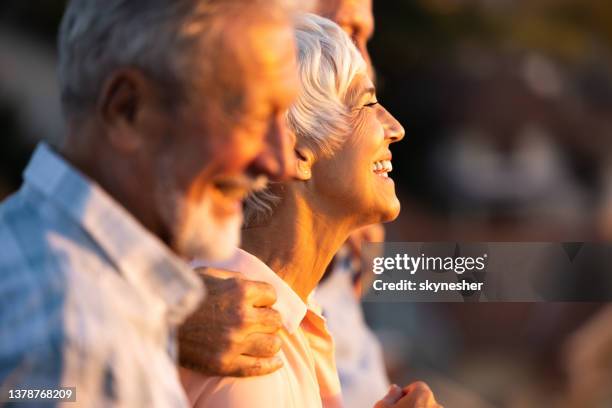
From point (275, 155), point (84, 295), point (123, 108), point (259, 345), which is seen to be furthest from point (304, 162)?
point (84, 295)

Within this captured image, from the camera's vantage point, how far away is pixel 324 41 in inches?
119

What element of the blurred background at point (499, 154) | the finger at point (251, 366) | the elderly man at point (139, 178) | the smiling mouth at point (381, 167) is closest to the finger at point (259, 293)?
the finger at point (251, 366)

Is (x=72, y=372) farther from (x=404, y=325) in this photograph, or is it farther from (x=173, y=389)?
(x=404, y=325)

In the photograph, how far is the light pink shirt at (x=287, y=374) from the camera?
2639mm

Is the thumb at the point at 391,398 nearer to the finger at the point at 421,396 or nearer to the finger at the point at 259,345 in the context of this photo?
the finger at the point at 421,396

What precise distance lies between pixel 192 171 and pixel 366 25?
2.43 m

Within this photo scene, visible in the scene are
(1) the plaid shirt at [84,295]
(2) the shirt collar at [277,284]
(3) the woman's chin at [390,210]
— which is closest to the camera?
(1) the plaid shirt at [84,295]

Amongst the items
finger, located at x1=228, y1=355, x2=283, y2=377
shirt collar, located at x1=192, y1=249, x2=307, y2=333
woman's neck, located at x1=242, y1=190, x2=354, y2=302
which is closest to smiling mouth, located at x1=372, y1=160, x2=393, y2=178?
woman's neck, located at x1=242, y1=190, x2=354, y2=302

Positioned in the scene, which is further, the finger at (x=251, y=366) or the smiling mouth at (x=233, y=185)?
the finger at (x=251, y=366)

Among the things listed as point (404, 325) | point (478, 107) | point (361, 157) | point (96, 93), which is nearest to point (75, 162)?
point (96, 93)

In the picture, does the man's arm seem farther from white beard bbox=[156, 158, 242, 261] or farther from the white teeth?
white beard bbox=[156, 158, 242, 261]

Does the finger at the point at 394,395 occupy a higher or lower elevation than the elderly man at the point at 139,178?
lower

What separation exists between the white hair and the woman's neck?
30 mm

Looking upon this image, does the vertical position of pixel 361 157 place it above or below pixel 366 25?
above
